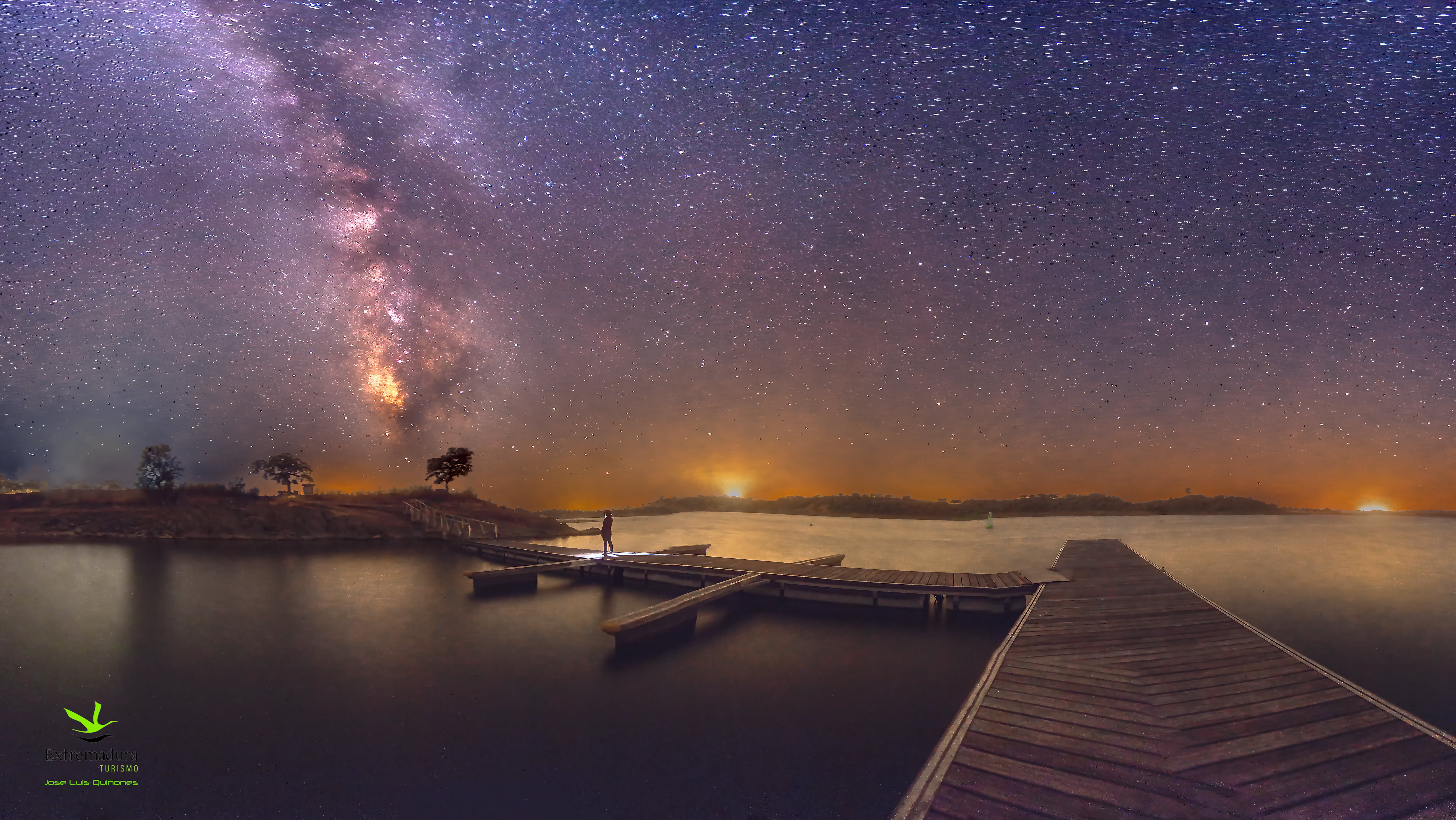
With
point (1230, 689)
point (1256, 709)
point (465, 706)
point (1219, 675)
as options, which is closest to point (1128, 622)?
point (1219, 675)

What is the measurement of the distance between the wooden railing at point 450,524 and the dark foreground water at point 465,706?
19.5 meters

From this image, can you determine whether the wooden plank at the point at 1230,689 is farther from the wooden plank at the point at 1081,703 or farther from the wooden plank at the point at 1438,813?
the wooden plank at the point at 1438,813

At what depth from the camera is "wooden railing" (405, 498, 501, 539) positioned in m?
41.2

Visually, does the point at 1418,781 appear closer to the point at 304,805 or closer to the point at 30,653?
the point at 304,805

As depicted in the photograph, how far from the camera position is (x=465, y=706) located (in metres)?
12.0

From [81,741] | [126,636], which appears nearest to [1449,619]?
[81,741]

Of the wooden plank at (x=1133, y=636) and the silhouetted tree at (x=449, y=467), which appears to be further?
the silhouetted tree at (x=449, y=467)

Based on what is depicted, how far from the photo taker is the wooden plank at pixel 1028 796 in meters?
5.35

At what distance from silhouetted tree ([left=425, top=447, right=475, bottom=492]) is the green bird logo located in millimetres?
52019

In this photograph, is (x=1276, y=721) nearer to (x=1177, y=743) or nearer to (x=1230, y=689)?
(x=1230, y=689)

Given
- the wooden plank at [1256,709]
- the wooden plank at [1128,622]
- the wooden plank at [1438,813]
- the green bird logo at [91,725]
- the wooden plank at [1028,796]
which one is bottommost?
the green bird logo at [91,725]

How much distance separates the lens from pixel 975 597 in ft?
59.9

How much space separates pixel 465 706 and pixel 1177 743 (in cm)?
1239

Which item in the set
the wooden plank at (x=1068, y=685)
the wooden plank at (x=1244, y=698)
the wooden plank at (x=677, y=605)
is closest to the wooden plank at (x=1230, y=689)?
the wooden plank at (x=1244, y=698)
